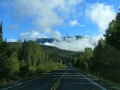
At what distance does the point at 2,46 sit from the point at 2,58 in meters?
1.89

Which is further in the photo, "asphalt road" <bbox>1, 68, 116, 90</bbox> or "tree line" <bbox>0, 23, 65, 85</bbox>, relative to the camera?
"tree line" <bbox>0, 23, 65, 85</bbox>

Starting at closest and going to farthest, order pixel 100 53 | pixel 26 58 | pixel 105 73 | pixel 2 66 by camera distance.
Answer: pixel 2 66
pixel 105 73
pixel 100 53
pixel 26 58

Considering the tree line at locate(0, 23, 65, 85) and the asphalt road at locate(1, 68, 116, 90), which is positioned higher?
the tree line at locate(0, 23, 65, 85)

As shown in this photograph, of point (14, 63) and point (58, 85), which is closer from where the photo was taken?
point (58, 85)

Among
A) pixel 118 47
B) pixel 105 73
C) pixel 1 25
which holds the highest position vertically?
pixel 1 25

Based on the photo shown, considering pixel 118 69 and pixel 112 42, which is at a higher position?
pixel 112 42

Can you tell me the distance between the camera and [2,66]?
33156 millimetres

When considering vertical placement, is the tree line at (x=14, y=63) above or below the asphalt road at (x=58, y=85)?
above

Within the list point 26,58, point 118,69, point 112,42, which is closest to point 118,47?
point 112,42

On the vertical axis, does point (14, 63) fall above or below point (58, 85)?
above

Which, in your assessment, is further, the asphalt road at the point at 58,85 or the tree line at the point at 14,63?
the tree line at the point at 14,63

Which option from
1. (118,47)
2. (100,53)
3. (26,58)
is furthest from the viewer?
(26,58)

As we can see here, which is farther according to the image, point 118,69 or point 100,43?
point 100,43

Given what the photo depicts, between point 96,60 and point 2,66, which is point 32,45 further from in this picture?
point 2,66
